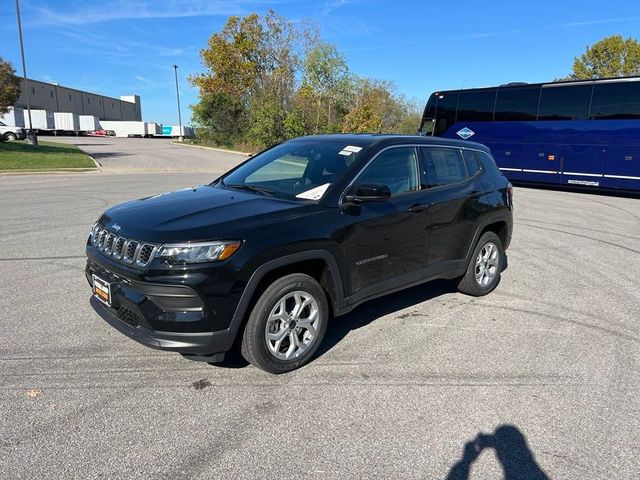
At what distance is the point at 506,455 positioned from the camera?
9.18 ft

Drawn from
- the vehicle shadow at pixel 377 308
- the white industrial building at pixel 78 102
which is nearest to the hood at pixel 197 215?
the vehicle shadow at pixel 377 308

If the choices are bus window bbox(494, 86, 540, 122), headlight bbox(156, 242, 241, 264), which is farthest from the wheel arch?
bus window bbox(494, 86, 540, 122)

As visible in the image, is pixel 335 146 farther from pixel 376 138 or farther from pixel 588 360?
pixel 588 360

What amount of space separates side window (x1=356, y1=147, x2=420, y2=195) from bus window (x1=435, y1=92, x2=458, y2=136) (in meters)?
16.0

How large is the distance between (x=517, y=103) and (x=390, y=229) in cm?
1537

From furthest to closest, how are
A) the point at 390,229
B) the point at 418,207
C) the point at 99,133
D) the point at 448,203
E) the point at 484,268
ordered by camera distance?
the point at 99,133 < the point at 484,268 < the point at 448,203 < the point at 418,207 < the point at 390,229

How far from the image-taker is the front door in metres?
3.94

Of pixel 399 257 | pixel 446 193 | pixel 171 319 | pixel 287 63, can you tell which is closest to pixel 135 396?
pixel 171 319

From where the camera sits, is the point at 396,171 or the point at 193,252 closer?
the point at 193,252

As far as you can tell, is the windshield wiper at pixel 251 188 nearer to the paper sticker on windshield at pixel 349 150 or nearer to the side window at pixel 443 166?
the paper sticker on windshield at pixel 349 150

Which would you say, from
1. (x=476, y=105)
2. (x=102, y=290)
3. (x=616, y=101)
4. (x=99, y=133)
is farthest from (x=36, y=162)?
(x=99, y=133)

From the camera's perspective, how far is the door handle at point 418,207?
439 centimetres

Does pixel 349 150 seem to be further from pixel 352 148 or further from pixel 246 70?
pixel 246 70

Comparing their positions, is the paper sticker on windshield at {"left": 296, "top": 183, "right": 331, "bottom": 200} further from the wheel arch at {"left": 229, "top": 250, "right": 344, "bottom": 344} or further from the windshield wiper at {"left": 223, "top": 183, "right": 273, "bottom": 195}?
the wheel arch at {"left": 229, "top": 250, "right": 344, "bottom": 344}
